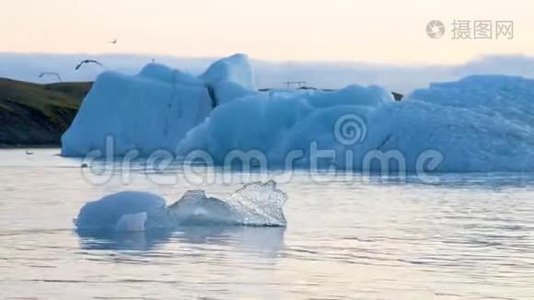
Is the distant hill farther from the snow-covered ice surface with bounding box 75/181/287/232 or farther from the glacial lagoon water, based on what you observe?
the snow-covered ice surface with bounding box 75/181/287/232

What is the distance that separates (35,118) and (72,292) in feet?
210

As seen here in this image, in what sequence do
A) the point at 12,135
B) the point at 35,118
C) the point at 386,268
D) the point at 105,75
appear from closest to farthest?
the point at 386,268
the point at 105,75
the point at 12,135
the point at 35,118

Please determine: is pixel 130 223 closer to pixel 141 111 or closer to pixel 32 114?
pixel 141 111

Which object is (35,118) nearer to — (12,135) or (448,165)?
(12,135)

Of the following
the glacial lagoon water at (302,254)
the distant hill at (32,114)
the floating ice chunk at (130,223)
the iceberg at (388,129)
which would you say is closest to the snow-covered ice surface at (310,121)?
the iceberg at (388,129)

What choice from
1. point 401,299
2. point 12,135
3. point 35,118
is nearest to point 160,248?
point 401,299

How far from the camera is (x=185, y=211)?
13.5 meters

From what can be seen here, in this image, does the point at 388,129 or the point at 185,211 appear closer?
the point at 185,211

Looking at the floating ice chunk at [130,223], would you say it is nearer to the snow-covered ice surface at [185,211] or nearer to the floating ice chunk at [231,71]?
the snow-covered ice surface at [185,211]

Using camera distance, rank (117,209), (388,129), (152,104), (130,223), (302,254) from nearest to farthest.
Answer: (302,254) → (130,223) → (117,209) → (388,129) → (152,104)

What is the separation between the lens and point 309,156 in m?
28.2

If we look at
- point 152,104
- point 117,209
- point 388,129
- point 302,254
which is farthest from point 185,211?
point 152,104

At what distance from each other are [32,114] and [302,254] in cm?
6259

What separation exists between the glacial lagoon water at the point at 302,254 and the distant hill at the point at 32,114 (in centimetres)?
4847
